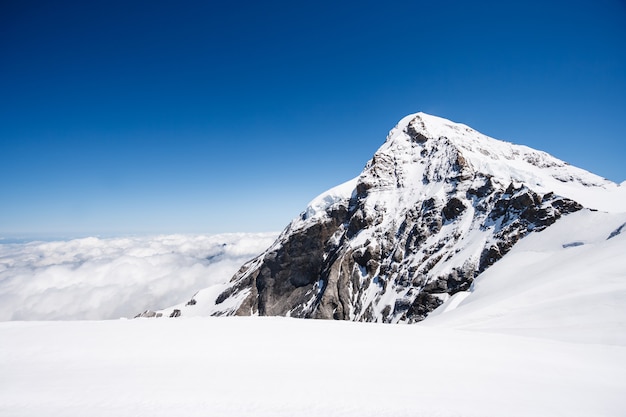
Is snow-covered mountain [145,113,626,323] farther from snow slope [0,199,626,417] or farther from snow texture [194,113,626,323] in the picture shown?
snow slope [0,199,626,417]

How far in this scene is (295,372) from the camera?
9.66 meters

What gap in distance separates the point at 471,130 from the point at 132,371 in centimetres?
16523

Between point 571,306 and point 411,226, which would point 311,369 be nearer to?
point 571,306

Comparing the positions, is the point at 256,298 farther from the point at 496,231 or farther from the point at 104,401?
the point at 104,401

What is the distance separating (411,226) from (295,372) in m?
105

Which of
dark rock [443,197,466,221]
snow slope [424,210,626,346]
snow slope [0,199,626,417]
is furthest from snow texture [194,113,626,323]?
snow slope [0,199,626,417]

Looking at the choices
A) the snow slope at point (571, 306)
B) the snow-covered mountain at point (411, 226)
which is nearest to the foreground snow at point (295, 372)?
the snow slope at point (571, 306)

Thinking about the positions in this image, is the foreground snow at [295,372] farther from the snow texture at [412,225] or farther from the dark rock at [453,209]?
the dark rock at [453,209]

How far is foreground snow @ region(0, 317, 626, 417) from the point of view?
795 centimetres

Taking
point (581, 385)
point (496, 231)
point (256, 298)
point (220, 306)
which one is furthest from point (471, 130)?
point (581, 385)

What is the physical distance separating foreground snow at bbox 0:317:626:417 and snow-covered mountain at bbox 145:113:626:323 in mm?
69115

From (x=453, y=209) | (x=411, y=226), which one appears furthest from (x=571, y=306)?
(x=411, y=226)

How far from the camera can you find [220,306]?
137m

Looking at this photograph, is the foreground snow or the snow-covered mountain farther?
the snow-covered mountain
